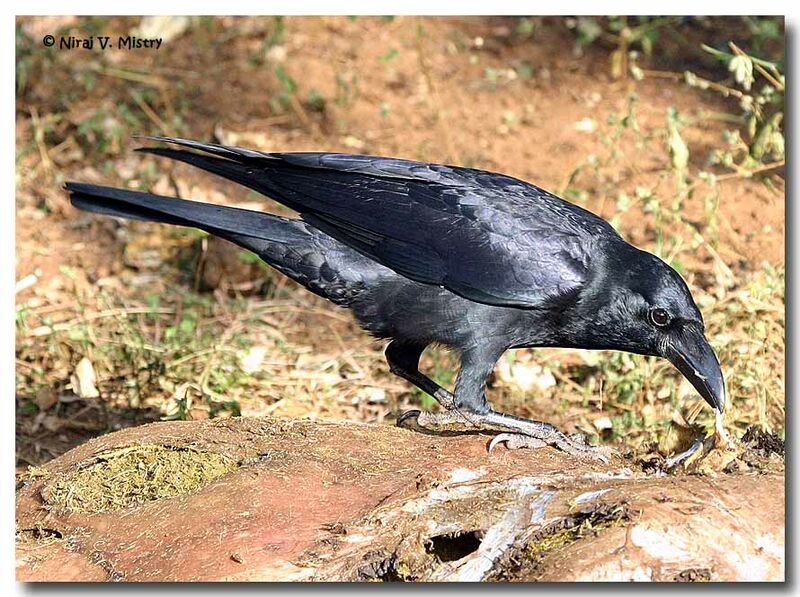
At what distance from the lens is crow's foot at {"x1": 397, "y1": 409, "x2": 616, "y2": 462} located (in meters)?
3.67

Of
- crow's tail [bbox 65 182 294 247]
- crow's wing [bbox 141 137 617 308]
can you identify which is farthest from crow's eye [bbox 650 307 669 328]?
crow's tail [bbox 65 182 294 247]

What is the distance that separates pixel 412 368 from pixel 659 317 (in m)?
1.14

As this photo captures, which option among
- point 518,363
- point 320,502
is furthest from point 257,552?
point 518,363

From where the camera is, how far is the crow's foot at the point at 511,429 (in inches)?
145

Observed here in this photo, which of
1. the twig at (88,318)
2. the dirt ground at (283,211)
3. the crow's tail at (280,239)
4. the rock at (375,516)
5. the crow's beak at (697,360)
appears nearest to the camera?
the rock at (375,516)

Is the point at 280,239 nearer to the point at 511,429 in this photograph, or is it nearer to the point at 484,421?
the point at 484,421

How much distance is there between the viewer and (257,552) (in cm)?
282

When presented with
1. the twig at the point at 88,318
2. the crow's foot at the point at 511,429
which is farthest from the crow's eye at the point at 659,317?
the twig at the point at 88,318

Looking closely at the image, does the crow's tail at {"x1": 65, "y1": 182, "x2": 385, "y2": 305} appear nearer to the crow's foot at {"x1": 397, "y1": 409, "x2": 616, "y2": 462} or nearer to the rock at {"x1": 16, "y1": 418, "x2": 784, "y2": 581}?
the crow's foot at {"x1": 397, "y1": 409, "x2": 616, "y2": 462}

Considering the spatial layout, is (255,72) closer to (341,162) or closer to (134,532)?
(341,162)

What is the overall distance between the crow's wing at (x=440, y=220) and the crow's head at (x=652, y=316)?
14cm

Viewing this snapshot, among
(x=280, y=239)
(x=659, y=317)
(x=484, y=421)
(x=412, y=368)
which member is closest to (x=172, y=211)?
(x=280, y=239)

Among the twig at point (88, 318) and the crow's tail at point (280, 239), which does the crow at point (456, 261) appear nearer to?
the crow's tail at point (280, 239)

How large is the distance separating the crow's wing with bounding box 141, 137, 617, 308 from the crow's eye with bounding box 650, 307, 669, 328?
0.31 m
